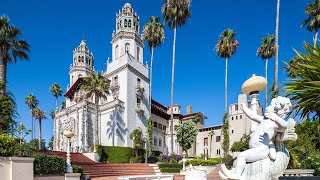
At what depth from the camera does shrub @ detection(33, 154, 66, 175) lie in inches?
620

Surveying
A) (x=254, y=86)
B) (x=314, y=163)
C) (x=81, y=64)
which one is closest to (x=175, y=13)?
(x=81, y=64)

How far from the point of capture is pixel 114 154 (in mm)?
36812

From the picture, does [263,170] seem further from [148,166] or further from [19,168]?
[148,166]

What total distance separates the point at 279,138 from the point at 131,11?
148 ft

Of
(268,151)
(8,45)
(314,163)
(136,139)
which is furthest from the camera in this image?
(136,139)

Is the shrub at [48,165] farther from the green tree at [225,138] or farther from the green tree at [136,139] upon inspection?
the green tree at [225,138]

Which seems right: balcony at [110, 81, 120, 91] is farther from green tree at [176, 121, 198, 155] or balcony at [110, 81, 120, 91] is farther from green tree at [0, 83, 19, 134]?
green tree at [0, 83, 19, 134]

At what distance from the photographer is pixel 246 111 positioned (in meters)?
5.86

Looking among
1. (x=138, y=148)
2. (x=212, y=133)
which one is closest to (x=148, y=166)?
(x=138, y=148)

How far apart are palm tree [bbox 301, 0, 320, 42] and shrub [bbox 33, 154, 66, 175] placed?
98.8 feet

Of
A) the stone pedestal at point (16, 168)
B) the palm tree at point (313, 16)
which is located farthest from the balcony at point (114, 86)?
the stone pedestal at point (16, 168)

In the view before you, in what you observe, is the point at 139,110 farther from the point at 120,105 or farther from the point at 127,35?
the point at 127,35

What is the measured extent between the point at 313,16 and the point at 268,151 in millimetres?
34921

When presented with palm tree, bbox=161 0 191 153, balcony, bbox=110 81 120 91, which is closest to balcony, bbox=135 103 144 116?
balcony, bbox=110 81 120 91
